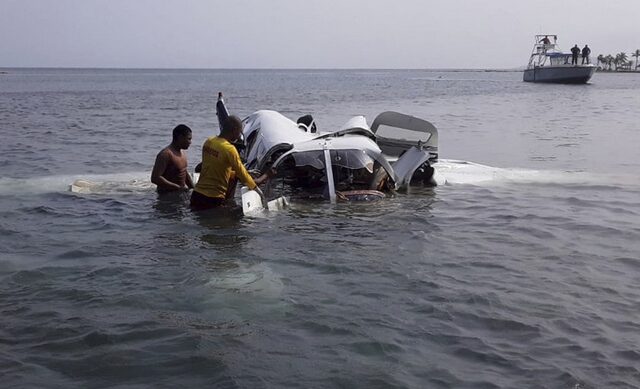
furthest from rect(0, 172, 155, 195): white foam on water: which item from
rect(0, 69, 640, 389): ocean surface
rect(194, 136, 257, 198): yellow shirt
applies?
rect(194, 136, 257, 198): yellow shirt

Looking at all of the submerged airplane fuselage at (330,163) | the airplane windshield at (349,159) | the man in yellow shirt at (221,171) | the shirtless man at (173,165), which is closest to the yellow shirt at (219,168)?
the man in yellow shirt at (221,171)

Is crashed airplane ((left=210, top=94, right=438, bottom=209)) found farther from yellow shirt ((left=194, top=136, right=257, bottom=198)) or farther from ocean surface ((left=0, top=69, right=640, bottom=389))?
yellow shirt ((left=194, top=136, right=257, bottom=198))

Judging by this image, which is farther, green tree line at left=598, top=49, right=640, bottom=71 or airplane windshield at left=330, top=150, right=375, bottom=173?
green tree line at left=598, top=49, right=640, bottom=71

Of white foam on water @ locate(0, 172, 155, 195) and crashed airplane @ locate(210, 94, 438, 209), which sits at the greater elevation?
crashed airplane @ locate(210, 94, 438, 209)

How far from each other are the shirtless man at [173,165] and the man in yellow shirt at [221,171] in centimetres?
96

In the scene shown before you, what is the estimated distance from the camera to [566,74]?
217 feet

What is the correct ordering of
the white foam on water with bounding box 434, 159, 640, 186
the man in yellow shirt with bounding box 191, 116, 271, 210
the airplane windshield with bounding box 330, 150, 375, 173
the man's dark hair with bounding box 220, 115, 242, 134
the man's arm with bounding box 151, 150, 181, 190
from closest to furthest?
1. the man's dark hair with bounding box 220, 115, 242, 134
2. the man in yellow shirt with bounding box 191, 116, 271, 210
3. the man's arm with bounding box 151, 150, 181, 190
4. the airplane windshield with bounding box 330, 150, 375, 173
5. the white foam on water with bounding box 434, 159, 640, 186

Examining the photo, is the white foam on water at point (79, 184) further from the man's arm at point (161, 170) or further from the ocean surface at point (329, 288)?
the man's arm at point (161, 170)

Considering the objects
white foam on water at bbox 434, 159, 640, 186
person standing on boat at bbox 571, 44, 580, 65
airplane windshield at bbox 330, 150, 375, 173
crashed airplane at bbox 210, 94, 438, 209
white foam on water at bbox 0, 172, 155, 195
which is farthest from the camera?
person standing on boat at bbox 571, 44, 580, 65

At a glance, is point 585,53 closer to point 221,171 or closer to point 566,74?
point 566,74

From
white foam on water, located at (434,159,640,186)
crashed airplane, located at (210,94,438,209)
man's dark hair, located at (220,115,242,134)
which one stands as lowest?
white foam on water, located at (434,159,640,186)

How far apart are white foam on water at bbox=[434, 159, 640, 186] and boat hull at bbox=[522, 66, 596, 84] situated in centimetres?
5359

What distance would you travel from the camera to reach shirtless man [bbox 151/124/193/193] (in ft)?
36.3

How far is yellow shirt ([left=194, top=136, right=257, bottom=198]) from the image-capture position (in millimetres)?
9758
